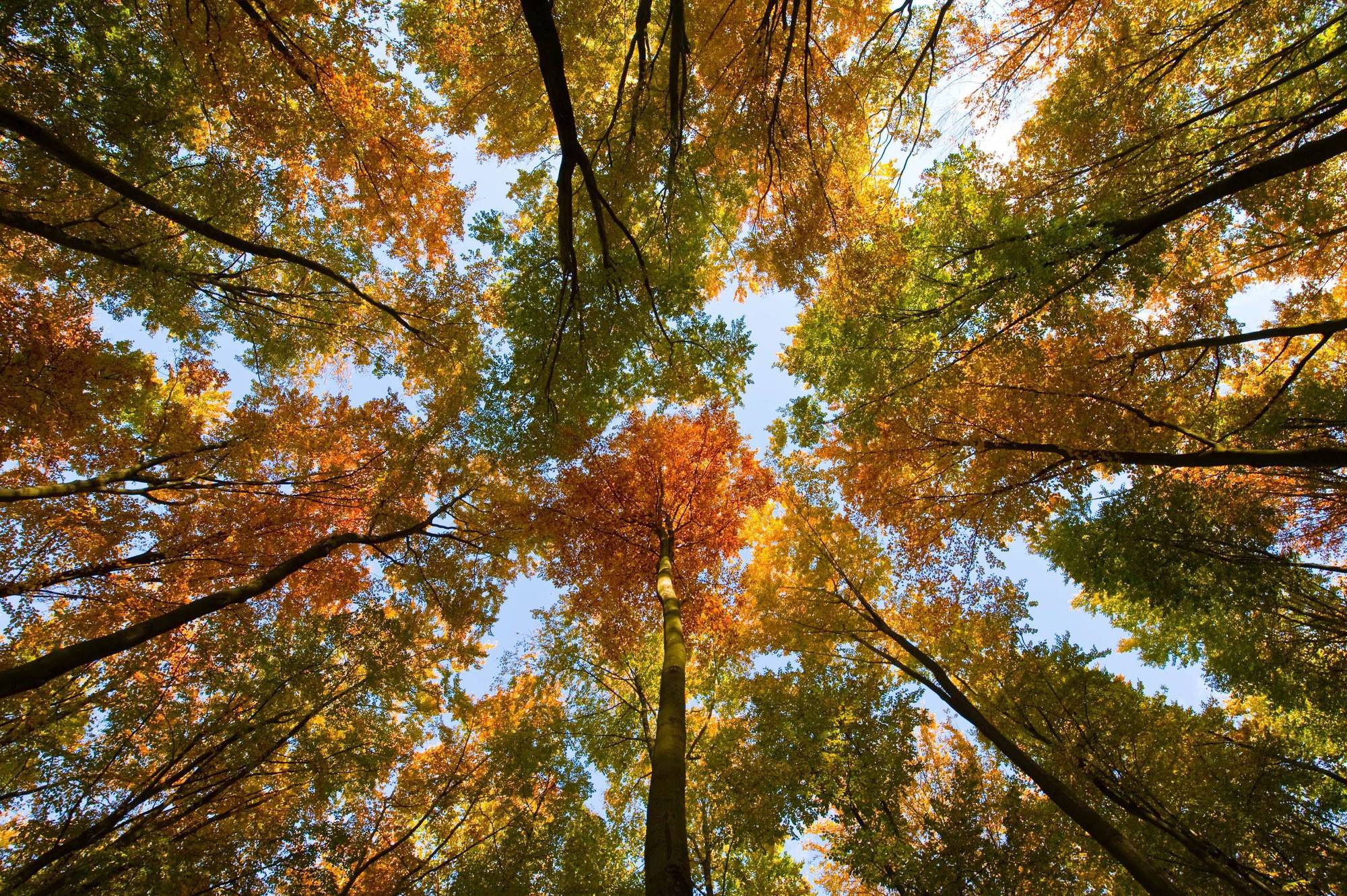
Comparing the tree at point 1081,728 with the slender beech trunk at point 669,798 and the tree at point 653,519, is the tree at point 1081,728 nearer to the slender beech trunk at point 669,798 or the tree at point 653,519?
the tree at point 653,519

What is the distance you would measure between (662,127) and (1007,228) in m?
3.57

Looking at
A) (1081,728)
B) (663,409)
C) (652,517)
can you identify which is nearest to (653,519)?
(652,517)

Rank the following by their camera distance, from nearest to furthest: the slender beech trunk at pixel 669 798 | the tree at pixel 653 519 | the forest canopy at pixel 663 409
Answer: the slender beech trunk at pixel 669 798 → the forest canopy at pixel 663 409 → the tree at pixel 653 519

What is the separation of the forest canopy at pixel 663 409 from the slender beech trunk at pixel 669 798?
0.17 feet

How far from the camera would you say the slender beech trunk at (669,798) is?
11.7 feet

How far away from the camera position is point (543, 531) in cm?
826

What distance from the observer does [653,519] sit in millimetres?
9047

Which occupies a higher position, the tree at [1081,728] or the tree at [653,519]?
the tree at [653,519]

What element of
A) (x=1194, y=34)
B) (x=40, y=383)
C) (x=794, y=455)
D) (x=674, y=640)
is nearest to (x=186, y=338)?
(x=40, y=383)

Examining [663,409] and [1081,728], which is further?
[663,409]

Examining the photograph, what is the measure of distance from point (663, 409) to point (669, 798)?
5.84 meters

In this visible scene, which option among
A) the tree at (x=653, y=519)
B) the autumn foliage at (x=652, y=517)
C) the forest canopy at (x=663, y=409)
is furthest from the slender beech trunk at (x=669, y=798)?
the autumn foliage at (x=652, y=517)

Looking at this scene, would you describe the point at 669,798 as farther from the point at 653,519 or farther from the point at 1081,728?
the point at 1081,728

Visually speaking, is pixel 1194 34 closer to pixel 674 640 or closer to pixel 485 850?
pixel 674 640
